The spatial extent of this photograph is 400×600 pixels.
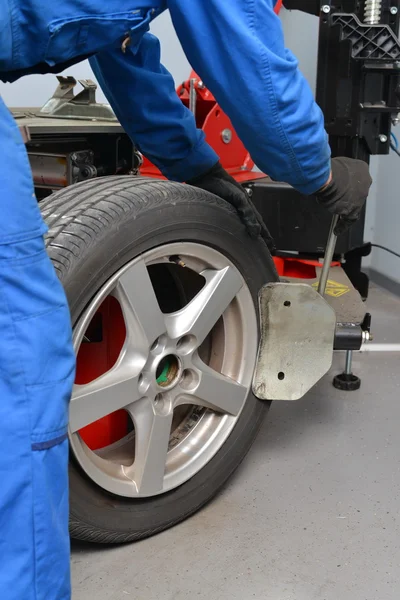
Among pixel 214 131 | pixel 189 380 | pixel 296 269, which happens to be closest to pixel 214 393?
pixel 189 380

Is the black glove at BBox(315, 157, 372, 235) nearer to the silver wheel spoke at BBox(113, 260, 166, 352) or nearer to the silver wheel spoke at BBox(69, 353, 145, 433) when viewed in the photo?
the silver wheel spoke at BBox(113, 260, 166, 352)

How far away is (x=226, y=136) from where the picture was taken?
9.38 ft

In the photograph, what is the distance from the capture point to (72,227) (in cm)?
132

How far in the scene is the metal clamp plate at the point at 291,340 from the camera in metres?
1.73

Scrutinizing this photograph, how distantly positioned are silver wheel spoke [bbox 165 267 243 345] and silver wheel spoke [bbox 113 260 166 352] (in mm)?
70

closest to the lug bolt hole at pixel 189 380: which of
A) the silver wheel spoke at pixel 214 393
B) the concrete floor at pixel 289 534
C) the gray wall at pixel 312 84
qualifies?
the silver wheel spoke at pixel 214 393

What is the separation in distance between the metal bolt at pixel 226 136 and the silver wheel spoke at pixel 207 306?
4.51ft

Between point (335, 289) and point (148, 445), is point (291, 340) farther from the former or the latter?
point (335, 289)

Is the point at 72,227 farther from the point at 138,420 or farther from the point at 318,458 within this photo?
the point at 318,458

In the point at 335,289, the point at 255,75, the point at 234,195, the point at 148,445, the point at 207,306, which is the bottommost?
the point at 335,289

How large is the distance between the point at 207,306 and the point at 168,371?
0.18 meters

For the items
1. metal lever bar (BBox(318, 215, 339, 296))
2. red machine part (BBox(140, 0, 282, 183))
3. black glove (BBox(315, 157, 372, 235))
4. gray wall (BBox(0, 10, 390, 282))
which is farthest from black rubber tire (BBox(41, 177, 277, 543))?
gray wall (BBox(0, 10, 390, 282))

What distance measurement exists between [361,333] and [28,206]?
1267mm

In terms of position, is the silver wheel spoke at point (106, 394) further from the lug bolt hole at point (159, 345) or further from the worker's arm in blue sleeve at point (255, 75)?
the worker's arm in blue sleeve at point (255, 75)
